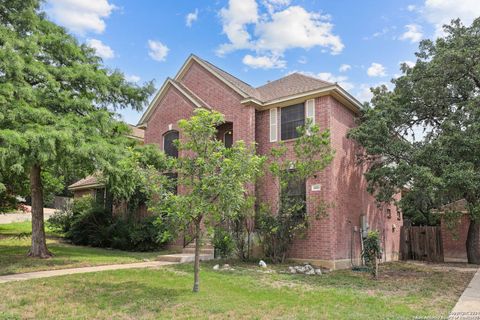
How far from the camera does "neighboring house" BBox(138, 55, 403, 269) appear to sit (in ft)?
45.6

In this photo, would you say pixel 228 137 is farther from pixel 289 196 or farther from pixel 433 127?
pixel 433 127

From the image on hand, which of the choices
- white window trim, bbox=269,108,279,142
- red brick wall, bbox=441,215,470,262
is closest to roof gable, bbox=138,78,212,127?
white window trim, bbox=269,108,279,142

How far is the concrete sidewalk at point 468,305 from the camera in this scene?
647 centimetres

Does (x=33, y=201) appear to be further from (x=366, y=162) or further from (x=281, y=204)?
(x=366, y=162)

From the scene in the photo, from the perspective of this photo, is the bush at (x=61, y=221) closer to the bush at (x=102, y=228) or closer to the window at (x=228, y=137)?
the bush at (x=102, y=228)

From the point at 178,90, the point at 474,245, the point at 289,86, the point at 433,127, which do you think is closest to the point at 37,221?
the point at 178,90

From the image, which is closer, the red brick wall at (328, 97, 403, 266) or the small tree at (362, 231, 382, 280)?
the small tree at (362, 231, 382, 280)

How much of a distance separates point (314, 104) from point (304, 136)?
6.61 ft

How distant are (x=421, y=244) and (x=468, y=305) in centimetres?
1327

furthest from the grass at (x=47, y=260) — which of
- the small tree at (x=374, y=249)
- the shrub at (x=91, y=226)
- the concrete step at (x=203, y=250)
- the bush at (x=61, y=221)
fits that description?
the small tree at (x=374, y=249)

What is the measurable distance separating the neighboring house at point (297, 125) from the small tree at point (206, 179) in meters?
4.00

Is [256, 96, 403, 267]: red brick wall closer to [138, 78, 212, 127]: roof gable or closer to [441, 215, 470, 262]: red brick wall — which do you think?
[138, 78, 212, 127]: roof gable

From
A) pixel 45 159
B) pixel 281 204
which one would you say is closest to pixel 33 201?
pixel 45 159

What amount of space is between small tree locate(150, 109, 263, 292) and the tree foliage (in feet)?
22.7
